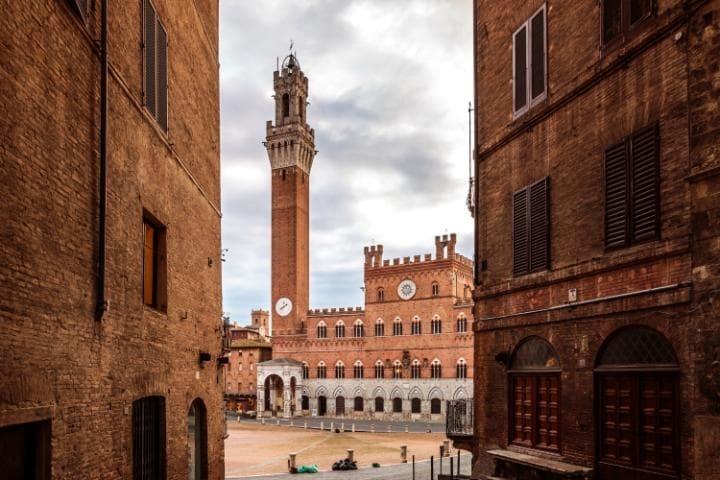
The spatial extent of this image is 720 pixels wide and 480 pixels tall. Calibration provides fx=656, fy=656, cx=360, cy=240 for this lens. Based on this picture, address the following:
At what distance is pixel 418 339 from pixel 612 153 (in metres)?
51.8

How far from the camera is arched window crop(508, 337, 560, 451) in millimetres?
11391

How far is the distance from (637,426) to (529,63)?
23.2 ft

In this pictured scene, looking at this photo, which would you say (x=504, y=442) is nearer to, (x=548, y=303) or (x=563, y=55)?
(x=548, y=303)

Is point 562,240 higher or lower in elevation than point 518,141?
lower

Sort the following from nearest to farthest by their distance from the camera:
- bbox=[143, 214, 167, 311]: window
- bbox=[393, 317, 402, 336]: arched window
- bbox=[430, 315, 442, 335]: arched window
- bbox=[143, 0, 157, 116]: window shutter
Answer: bbox=[143, 0, 157, 116]: window shutter, bbox=[143, 214, 167, 311]: window, bbox=[430, 315, 442, 335]: arched window, bbox=[393, 317, 402, 336]: arched window

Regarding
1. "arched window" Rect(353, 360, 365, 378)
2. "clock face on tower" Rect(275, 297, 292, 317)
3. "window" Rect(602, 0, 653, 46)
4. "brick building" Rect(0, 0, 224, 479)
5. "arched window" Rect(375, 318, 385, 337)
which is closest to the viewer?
"brick building" Rect(0, 0, 224, 479)

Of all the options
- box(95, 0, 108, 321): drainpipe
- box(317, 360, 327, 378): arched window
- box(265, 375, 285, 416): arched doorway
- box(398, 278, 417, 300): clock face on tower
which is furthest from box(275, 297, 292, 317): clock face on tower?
box(95, 0, 108, 321): drainpipe

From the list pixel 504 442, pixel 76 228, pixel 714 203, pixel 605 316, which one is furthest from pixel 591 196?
pixel 76 228

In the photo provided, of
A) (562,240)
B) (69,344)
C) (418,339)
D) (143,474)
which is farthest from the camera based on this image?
(418,339)

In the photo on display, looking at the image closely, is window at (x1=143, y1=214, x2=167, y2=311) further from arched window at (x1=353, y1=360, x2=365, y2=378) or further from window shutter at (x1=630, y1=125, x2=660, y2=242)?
arched window at (x1=353, y1=360, x2=365, y2=378)

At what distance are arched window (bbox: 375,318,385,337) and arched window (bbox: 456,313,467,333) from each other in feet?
25.7

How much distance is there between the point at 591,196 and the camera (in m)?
10.5

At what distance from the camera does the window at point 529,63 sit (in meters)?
12.3

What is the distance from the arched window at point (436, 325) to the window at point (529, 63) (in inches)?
1881
